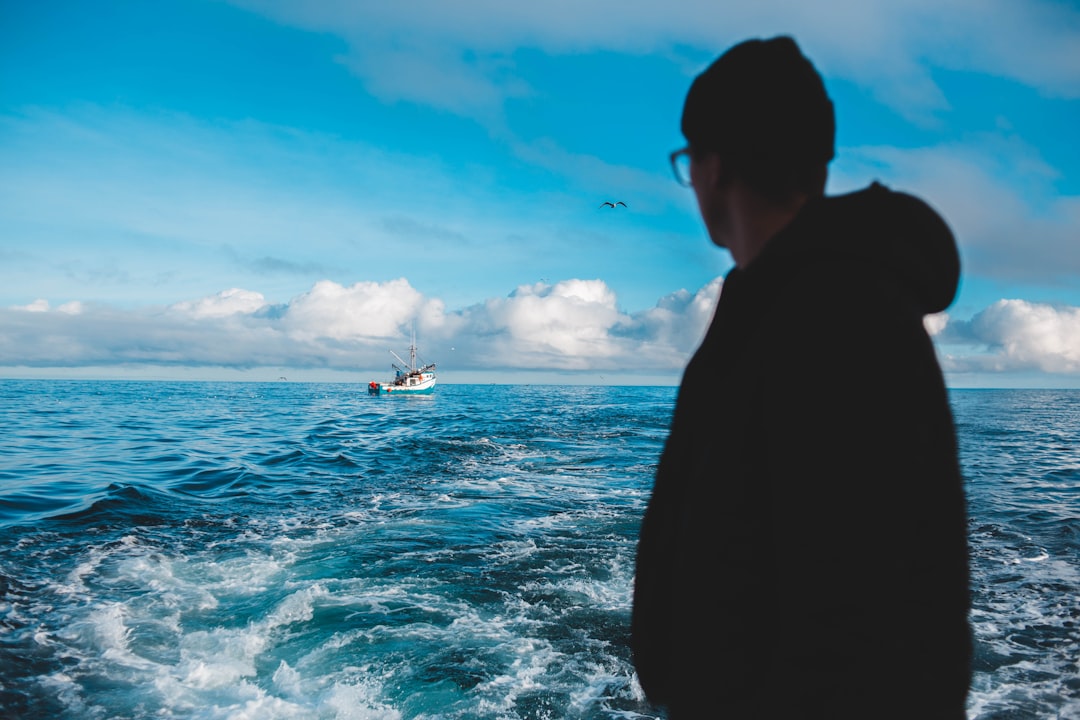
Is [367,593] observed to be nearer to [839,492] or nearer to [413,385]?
[839,492]

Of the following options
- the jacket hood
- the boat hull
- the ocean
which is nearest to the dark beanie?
the jacket hood

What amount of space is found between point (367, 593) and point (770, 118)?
30.7 ft

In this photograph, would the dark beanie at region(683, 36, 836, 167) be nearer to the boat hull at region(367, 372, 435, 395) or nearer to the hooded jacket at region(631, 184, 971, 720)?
the hooded jacket at region(631, 184, 971, 720)

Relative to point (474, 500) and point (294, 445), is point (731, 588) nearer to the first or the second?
point (474, 500)

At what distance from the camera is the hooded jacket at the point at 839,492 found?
1.18m

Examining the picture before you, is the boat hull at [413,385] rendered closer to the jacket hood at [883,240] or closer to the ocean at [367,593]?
the ocean at [367,593]

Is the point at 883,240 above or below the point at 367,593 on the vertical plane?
above

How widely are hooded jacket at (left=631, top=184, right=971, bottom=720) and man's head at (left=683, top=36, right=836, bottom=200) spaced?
165 mm

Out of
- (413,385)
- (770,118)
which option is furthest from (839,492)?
(413,385)

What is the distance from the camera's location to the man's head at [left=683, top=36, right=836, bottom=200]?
57.4 inches

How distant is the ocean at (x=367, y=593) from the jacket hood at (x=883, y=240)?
2.39ft

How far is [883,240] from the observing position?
4.20 ft

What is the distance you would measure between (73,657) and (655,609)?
27.8ft

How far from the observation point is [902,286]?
1.29 metres
